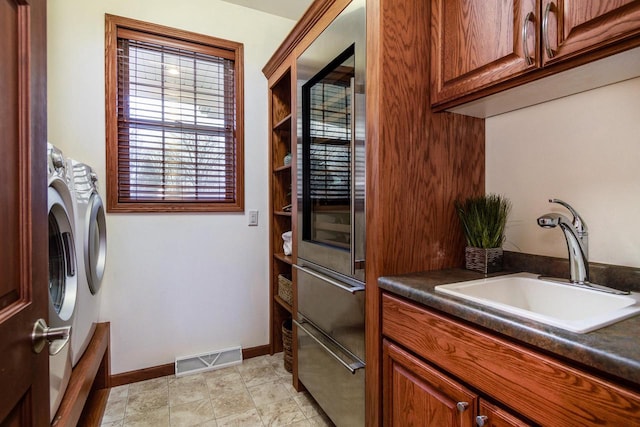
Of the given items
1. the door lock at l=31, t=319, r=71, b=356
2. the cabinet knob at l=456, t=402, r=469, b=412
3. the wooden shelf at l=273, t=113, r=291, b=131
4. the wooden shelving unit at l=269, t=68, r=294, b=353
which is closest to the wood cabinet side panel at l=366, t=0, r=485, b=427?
the cabinet knob at l=456, t=402, r=469, b=412

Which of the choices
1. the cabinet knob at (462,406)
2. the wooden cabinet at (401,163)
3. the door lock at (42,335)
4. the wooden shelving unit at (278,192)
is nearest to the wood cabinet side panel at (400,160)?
the wooden cabinet at (401,163)

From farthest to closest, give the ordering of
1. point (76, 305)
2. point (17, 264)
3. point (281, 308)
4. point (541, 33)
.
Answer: point (281, 308) → point (76, 305) → point (541, 33) → point (17, 264)

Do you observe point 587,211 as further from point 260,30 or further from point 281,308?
point 260,30

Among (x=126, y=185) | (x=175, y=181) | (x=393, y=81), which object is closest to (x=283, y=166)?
(x=175, y=181)

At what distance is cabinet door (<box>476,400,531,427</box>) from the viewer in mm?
809

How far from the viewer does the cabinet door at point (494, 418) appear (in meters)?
0.81

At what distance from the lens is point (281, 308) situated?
2605mm

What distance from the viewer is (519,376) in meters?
0.79

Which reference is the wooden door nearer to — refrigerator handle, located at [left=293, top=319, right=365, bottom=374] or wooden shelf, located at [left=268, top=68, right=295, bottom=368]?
refrigerator handle, located at [left=293, top=319, right=365, bottom=374]

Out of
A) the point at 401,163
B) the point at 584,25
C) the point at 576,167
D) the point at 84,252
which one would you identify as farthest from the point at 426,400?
→ the point at 84,252

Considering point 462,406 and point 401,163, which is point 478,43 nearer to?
point 401,163

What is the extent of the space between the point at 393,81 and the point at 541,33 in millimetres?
484

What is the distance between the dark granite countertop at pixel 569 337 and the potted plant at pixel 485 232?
1.41ft

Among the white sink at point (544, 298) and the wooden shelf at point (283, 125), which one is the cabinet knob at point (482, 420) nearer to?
the white sink at point (544, 298)
